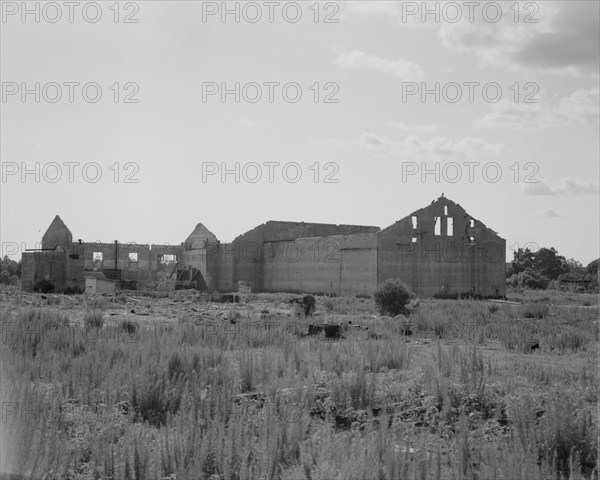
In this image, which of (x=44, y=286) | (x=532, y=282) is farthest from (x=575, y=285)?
(x=44, y=286)

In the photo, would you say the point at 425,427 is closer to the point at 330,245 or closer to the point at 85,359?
the point at 85,359

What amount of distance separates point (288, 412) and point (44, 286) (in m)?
43.7

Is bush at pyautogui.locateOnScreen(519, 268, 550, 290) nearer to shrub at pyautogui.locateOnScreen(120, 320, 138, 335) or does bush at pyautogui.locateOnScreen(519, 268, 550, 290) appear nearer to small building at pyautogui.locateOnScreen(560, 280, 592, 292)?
small building at pyautogui.locateOnScreen(560, 280, 592, 292)

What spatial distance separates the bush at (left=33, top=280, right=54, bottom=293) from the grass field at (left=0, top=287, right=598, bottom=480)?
33.8 metres

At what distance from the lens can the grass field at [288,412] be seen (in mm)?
5828

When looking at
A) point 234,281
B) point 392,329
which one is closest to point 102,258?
point 234,281

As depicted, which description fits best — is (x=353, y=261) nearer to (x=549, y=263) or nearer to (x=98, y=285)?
(x=98, y=285)

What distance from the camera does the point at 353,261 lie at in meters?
49.5

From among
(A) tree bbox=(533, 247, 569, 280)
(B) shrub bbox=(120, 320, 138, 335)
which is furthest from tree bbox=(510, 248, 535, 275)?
(B) shrub bbox=(120, 320, 138, 335)

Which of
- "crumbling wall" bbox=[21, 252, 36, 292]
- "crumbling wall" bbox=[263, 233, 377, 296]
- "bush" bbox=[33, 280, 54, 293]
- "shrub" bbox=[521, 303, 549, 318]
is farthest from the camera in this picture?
"crumbling wall" bbox=[21, 252, 36, 292]

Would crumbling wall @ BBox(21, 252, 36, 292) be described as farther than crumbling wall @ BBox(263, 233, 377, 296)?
Yes

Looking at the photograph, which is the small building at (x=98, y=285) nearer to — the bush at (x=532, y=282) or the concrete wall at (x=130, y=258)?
the concrete wall at (x=130, y=258)

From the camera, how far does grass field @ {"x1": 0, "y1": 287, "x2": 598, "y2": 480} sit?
5828 millimetres

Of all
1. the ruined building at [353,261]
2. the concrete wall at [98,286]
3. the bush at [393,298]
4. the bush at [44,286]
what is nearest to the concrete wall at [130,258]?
the ruined building at [353,261]
